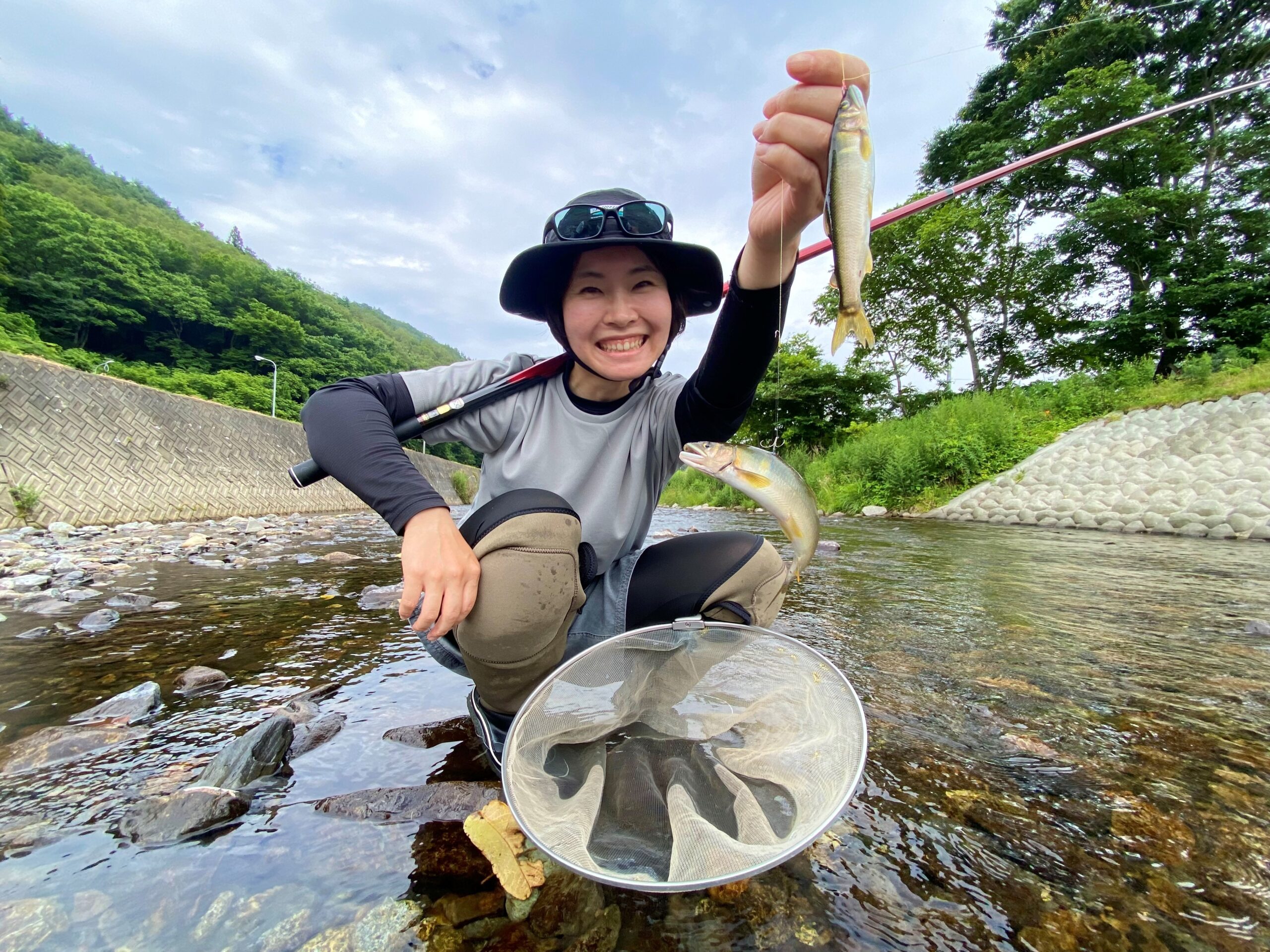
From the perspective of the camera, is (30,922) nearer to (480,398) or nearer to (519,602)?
(519,602)

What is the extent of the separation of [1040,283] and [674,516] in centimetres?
1691

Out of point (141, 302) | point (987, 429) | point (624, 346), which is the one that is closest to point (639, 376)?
point (624, 346)

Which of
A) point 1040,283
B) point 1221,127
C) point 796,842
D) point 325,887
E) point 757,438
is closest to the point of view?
point 796,842

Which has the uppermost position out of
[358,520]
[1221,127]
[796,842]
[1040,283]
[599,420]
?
[1221,127]

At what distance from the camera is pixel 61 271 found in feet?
112

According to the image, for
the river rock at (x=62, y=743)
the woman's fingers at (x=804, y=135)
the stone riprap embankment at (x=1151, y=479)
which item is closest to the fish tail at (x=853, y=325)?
the woman's fingers at (x=804, y=135)

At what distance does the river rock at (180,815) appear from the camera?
1.27 meters

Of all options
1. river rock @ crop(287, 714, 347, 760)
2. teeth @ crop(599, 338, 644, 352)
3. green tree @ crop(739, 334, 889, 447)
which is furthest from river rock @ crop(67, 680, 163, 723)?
green tree @ crop(739, 334, 889, 447)

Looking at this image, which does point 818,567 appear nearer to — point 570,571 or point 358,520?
point 570,571

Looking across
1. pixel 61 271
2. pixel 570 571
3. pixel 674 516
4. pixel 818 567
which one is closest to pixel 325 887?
pixel 570 571

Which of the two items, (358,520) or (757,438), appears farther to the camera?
(757,438)

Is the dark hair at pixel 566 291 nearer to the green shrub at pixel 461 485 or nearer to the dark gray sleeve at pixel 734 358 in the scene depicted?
the dark gray sleeve at pixel 734 358

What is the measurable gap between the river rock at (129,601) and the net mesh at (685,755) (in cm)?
397

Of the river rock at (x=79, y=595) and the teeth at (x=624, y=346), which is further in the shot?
the river rock at (x=79, y=595)
